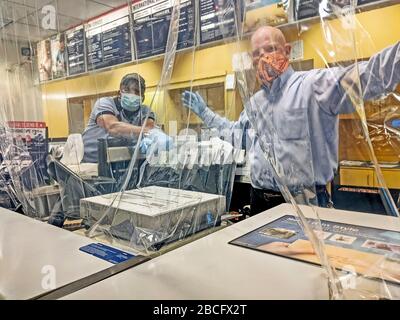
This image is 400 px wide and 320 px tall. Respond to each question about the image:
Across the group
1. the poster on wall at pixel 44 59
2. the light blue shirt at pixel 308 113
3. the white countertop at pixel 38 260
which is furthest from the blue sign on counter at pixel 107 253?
the poster on wall at pixel 44 59

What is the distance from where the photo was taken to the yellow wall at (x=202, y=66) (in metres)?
0.64

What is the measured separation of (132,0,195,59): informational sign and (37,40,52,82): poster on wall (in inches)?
21.3

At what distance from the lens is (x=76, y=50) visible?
59.5 inches

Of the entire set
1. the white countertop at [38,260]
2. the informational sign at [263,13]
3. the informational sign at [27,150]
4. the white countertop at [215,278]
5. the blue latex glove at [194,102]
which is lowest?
the white countertop at [215,278]

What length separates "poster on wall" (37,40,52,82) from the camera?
1574 mm

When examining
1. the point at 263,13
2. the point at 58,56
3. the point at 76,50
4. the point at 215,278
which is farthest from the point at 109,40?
the point at 215,278

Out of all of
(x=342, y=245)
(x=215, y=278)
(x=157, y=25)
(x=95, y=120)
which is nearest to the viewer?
(x=215, y=278)

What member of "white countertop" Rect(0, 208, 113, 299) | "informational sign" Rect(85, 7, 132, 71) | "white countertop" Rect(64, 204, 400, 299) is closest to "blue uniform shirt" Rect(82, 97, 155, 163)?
"informational sign" Rect(85, 7, 132, 71)

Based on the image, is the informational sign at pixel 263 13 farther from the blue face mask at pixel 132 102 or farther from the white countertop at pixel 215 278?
the blue face mask at pixel 132 102

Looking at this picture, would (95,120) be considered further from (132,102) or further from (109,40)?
(109,40)

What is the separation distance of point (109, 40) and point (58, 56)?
318 mm

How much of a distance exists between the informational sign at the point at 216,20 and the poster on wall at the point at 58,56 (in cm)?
80

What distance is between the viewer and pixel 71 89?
157 cm

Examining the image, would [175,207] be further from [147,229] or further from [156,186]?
[156,186]
